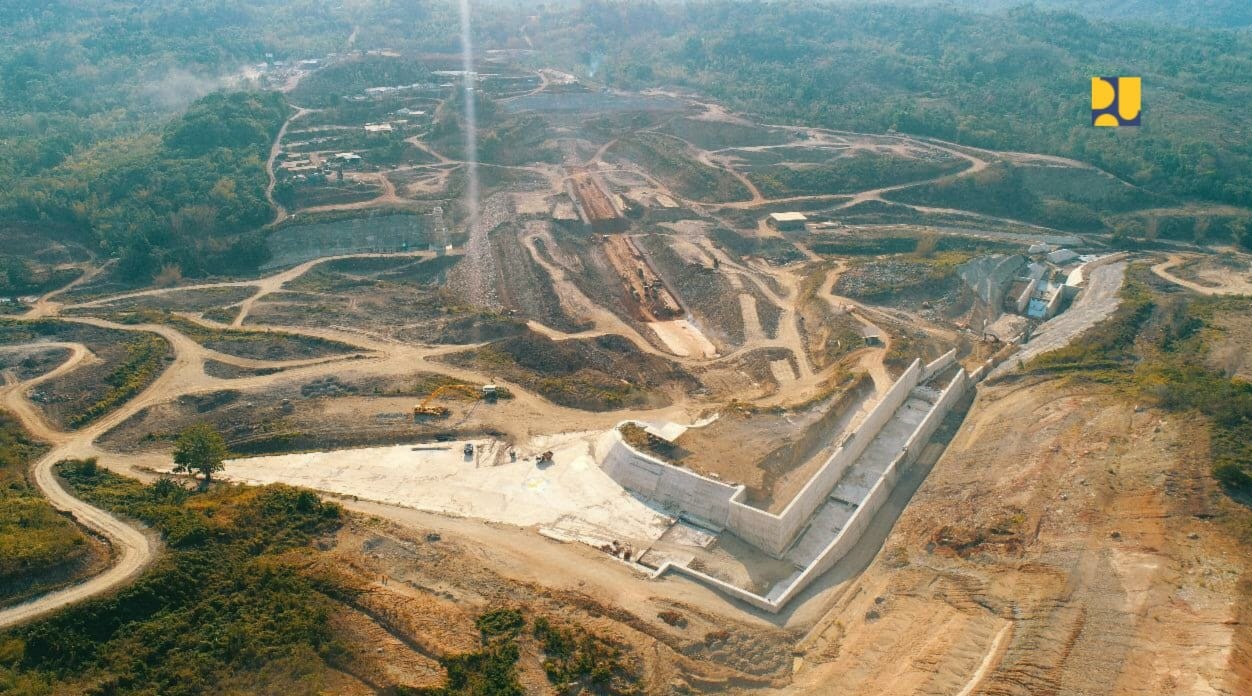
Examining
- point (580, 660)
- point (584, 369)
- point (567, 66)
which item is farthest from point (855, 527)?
point (567, 66)

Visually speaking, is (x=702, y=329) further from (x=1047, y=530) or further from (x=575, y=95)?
(x=575, y=95)

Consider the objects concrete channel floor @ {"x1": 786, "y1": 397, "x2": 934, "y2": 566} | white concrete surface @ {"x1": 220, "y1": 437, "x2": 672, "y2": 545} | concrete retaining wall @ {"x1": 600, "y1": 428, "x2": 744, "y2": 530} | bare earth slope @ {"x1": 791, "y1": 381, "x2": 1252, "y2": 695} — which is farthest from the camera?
white concrete surface @ {"x1": 220, "y1": 437, "x2": 672, "y2": 545}

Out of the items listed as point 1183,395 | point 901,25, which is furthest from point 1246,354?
point 901,25

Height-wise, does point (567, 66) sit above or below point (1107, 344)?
above

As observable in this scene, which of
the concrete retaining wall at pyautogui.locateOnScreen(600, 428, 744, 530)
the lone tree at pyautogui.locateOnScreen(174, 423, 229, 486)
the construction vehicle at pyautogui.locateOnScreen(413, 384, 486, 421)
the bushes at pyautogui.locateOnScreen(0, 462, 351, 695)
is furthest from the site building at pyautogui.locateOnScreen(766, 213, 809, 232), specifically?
the bushes at pyautogui.locateOnScreen(0, 462, 351, 695)

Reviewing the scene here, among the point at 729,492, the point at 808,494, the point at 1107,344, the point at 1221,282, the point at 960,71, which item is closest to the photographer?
the point at 729,492

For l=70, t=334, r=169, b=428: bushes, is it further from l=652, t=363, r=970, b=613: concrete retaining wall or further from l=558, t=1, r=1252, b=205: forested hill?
l=558, t=1, r=1252, b=205: forested hill

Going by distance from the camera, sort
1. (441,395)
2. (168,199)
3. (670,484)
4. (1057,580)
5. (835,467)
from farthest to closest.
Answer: (168,199) < (441,395) < (835,467) < (670,484) < (1057,580)

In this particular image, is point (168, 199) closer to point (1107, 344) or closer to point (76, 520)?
point (76, 520)
